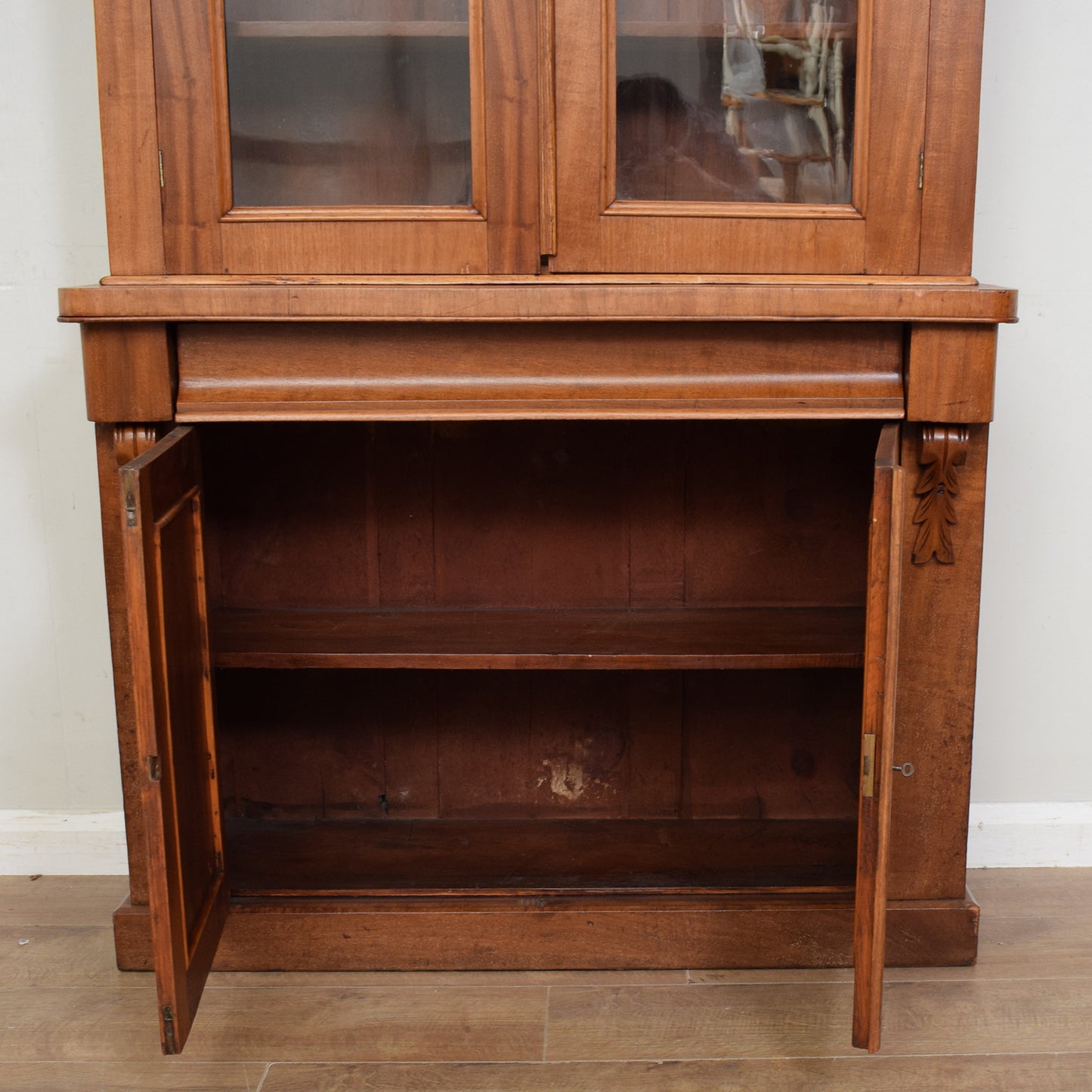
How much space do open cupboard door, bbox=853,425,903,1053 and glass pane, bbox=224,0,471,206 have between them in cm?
70

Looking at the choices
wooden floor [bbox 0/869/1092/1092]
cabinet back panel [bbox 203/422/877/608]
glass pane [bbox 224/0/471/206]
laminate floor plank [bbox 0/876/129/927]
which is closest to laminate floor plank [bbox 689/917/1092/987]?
wooden floor [bbox 0/869/1092/1092]

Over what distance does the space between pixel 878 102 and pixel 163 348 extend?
100cm

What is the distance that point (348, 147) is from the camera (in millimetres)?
1646

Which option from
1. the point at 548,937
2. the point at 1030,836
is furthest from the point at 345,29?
the point at 1030,836

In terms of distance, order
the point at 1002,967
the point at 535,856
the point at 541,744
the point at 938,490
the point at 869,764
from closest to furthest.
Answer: the point at 869,764, the point at 938,490, the point at 1002,967, the point at 535,856, the point at 541,744

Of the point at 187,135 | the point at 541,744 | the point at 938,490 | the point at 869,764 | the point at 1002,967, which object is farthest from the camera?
the point at 541,744

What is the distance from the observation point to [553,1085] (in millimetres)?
1638

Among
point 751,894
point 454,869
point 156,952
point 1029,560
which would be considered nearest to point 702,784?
point 751,894

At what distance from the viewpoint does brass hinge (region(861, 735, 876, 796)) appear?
4.74 ft

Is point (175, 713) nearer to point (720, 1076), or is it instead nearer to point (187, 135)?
point (187, 135)

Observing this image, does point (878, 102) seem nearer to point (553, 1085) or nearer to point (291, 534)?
point (291, 534)

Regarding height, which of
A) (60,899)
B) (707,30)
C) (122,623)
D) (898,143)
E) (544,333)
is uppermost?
(707,30)

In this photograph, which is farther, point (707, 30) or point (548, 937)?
point (548, 937)

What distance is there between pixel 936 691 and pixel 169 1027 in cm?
114
